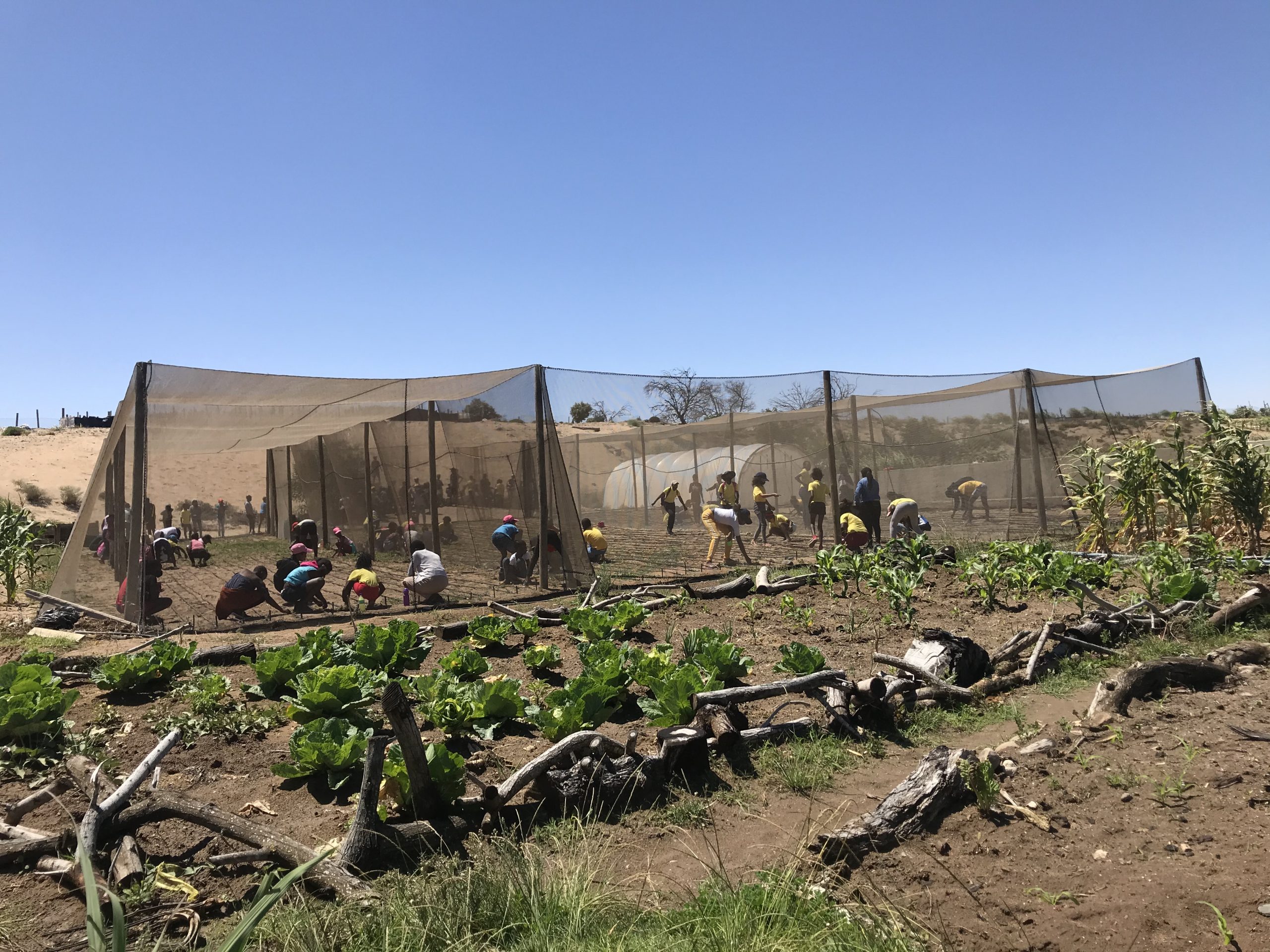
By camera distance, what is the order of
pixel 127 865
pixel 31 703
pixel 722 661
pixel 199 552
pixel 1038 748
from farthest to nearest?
1. pixel 199 552
2. pixel 722 661
3. pixel 31 703
4. pixel 1038 748
5. pixel 127 865

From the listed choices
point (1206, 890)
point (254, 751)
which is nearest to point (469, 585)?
point (254, 751)

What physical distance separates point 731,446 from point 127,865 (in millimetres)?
9358

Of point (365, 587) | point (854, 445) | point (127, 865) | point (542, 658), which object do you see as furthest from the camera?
point (854, 445)

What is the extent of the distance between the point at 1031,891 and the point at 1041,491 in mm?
10045

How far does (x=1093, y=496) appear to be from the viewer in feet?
33.1

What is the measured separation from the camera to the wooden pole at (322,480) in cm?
1136

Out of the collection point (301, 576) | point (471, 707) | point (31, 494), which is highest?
point (31, 494)

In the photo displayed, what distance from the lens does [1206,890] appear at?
2.54m

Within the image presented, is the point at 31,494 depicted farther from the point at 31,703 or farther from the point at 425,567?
the point at 31,703

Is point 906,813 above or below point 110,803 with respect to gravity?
below

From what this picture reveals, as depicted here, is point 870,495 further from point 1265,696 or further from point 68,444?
point 68,444

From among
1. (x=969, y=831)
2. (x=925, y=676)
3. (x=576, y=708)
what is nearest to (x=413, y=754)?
(x=576, y=708)

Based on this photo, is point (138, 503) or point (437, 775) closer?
point (437, 775)

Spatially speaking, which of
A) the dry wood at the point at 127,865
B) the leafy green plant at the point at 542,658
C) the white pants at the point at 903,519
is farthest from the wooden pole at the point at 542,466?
the dry wood at the point at 127,865
